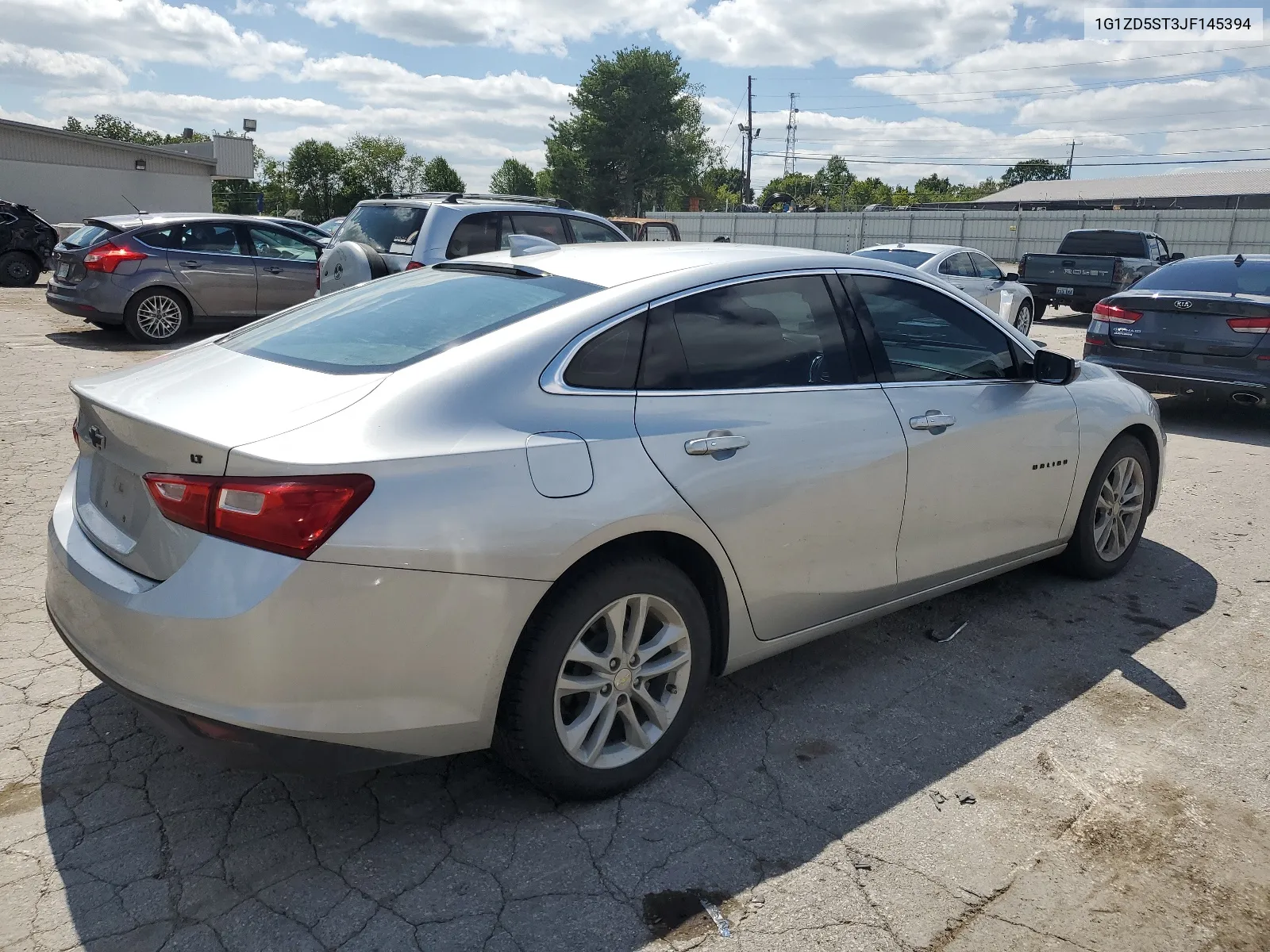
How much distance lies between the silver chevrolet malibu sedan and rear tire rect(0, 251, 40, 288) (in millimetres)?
18889

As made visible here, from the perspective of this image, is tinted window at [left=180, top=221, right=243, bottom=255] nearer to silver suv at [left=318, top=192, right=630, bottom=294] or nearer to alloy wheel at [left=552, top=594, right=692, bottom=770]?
silver suv at [left=318, top=192, right=630, bottom=294]

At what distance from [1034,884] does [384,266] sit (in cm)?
753

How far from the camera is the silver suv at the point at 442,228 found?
9297 mm

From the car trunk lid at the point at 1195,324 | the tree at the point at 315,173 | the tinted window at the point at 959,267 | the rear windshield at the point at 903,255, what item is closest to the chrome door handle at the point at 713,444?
the car trunk lid at the point at 1195,324

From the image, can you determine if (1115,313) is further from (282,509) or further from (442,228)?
(282,509)

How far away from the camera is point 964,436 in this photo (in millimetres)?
3963

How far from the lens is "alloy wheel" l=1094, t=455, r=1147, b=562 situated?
194 inches

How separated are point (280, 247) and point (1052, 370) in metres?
11.0

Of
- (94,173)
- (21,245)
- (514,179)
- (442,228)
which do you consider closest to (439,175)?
(514,179)

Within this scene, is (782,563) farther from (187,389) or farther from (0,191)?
(0,191)

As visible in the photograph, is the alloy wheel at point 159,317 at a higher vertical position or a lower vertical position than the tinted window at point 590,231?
lower

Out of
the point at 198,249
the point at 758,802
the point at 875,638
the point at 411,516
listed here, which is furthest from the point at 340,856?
the point at 198,249

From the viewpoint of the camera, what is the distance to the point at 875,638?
4371 millimetres

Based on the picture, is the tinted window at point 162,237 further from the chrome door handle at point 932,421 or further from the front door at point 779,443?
the chrome door handle at point 932,421
